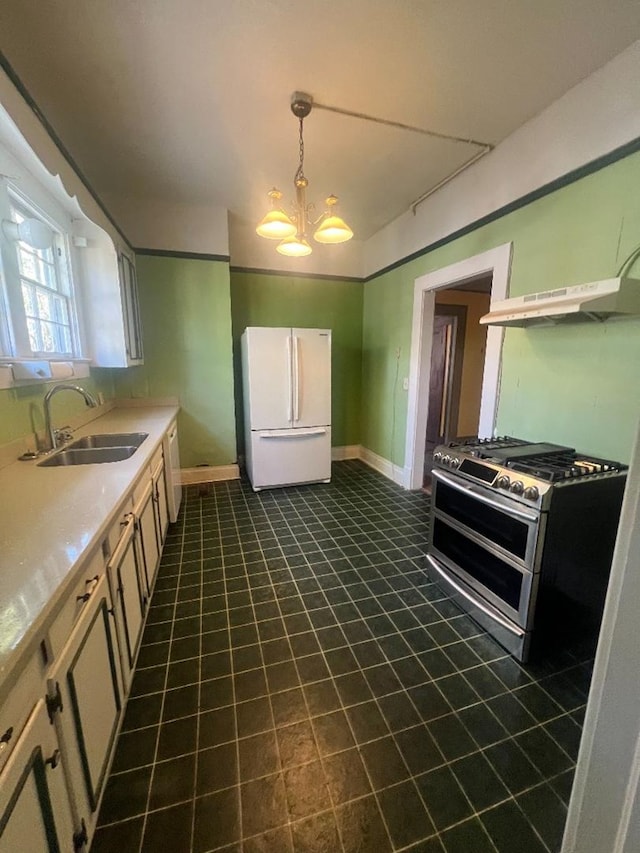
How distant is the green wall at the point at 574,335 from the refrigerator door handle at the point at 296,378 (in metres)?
1.64

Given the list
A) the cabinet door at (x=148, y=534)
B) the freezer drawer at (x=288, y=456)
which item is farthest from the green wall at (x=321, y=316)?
the cabinet door at (x=148, y=534)

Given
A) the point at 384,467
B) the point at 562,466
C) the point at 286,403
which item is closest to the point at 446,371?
the point at 384,467

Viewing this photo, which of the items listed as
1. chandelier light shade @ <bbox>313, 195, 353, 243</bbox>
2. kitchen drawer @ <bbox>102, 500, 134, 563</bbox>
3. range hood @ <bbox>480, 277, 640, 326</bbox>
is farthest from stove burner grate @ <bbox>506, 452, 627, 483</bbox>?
kitchen drawer @ <bbox>102, 500, 134, 563</bbox>

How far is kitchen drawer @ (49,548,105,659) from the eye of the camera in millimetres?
821

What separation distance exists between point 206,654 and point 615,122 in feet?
10.9

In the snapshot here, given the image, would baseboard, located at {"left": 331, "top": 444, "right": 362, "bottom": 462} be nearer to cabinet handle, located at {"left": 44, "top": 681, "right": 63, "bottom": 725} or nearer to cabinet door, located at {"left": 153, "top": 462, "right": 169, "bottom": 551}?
cabinet door, located at {"left": 153, "top": 462, "right": 169, "bottom": 551}

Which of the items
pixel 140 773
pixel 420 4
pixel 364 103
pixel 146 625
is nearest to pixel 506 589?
pixel 140 773

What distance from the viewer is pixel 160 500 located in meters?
2.36

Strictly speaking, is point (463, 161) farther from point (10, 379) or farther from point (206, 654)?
point (206, 654)

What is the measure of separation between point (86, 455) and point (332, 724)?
1.91m

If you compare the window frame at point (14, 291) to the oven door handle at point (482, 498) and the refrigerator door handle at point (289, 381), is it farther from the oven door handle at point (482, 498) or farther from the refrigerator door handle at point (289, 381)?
the oven door handle at point (482, 498)

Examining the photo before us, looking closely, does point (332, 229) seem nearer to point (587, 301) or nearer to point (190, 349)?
point (587, 301)

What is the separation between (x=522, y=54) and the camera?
1.72 m

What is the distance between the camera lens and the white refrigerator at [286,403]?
11.5 feet
